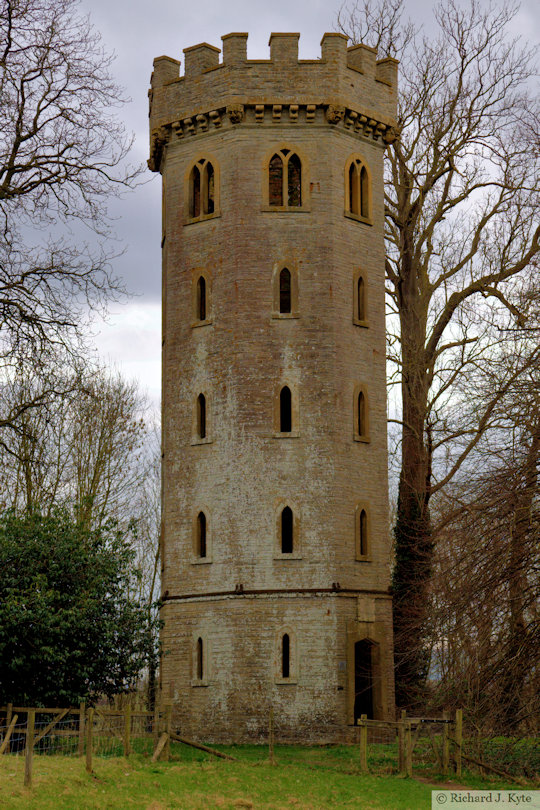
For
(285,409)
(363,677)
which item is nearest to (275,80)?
(285,409)

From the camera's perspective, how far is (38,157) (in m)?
19.8

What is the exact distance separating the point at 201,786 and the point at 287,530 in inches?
473

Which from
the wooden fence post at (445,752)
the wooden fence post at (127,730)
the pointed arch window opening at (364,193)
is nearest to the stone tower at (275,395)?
the pointed arch window opening at (364,193)

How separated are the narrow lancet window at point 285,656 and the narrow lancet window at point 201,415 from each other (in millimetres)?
6247

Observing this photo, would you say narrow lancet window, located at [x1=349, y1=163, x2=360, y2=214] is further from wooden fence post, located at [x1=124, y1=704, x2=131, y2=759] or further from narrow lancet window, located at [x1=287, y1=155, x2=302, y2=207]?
wooden fence post, located at [x1=124, y1=704, x2=131, y2=759]

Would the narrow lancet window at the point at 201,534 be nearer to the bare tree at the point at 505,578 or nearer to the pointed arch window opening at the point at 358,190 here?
the pointed arch window opening at the point at 358,190

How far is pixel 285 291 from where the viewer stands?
1321 inches

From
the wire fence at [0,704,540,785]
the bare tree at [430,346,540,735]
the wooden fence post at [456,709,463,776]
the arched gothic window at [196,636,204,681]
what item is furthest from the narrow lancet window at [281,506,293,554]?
the bare tree at [430,346,540,735]

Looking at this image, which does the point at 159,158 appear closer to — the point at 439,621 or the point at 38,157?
the point at 38,157

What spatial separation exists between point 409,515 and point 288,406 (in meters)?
6.07

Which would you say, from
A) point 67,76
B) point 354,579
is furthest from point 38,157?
point 354,579

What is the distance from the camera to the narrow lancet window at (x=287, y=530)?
103ft

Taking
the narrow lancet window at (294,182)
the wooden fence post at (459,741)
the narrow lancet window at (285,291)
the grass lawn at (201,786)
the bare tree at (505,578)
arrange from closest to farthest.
→ the bare tree at (505,578)
the grass lawn at (201,786)
the wooden fence post at (459,741)
the narrow lancet window at (285,291)
the narrow lancet window at (294,182)

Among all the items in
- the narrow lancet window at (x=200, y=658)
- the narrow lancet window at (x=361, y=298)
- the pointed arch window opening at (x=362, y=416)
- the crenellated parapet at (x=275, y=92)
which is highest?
the crenellated parapet at (x=275, y=92)
